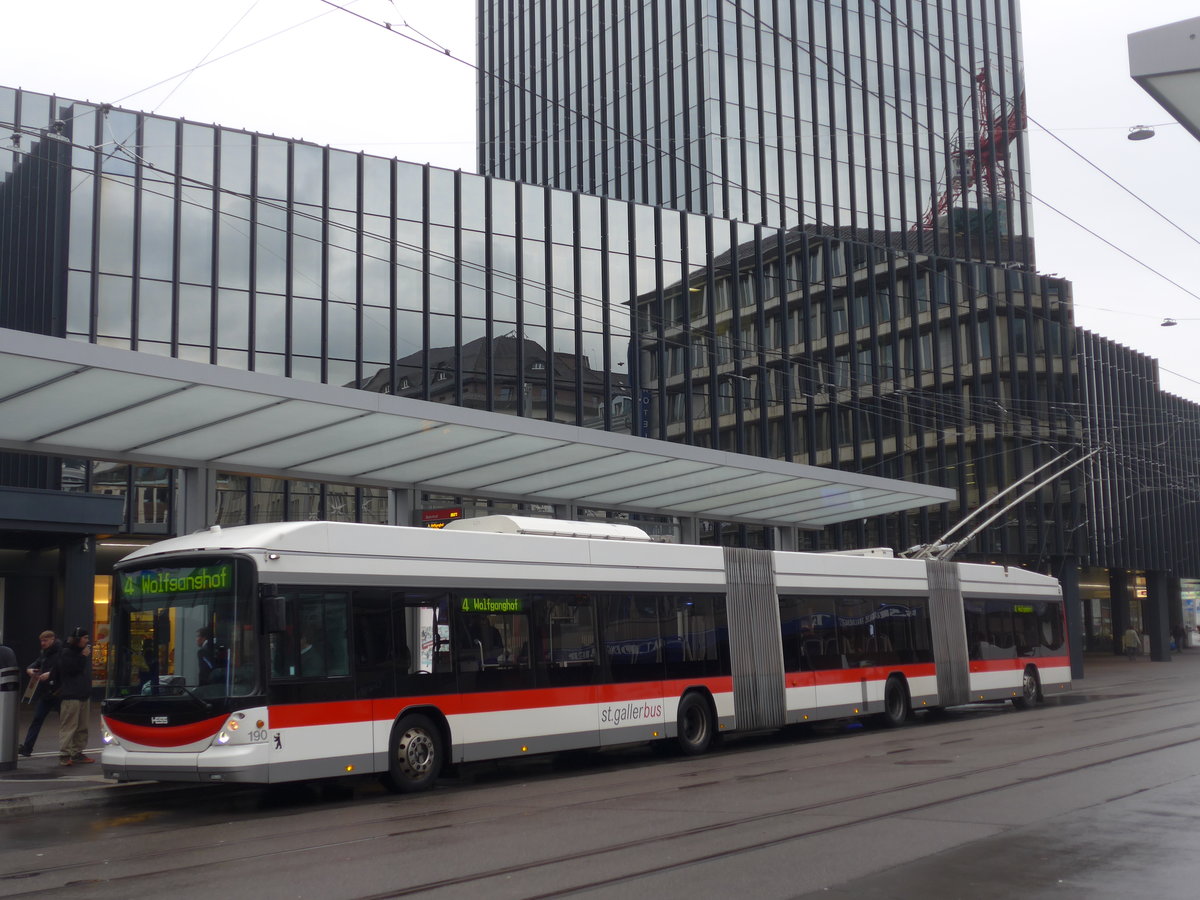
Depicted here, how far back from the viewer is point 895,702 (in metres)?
21.6

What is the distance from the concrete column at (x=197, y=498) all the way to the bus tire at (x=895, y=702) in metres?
11.7

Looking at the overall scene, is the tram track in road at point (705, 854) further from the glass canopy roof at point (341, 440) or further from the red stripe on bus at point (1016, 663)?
the red stripe on bus at point (1016, 663)

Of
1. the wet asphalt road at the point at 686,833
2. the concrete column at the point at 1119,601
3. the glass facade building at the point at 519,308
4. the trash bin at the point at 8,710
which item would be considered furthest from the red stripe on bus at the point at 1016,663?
the concrete column at the point at 1119,601

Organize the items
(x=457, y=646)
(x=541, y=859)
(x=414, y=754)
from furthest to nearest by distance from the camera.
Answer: (x=457, y=646) → (x=414, y=754) → (x=541, y=859)

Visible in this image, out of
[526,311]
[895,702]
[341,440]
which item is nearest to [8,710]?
[341,440]

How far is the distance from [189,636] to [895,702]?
43.8 feet

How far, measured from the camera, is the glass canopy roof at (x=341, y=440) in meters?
13.3

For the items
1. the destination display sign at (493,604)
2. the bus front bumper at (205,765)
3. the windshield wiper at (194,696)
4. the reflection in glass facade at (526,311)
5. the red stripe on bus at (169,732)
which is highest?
the reflection in glass facade at (526,311)

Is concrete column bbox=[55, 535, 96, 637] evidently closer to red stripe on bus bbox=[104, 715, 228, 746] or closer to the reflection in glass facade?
the reflection in glass facade

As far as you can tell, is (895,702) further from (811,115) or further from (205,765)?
(811,115)

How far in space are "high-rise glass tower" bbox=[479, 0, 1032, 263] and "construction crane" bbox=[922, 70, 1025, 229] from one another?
7 cm

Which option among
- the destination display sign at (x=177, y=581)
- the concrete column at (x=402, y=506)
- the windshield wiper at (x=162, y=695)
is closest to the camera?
the windshield wiper at (x=162, y=695)

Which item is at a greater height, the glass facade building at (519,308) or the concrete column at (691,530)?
the glass facade building at (519,308)

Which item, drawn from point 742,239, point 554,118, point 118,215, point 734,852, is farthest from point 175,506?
point 554,118
